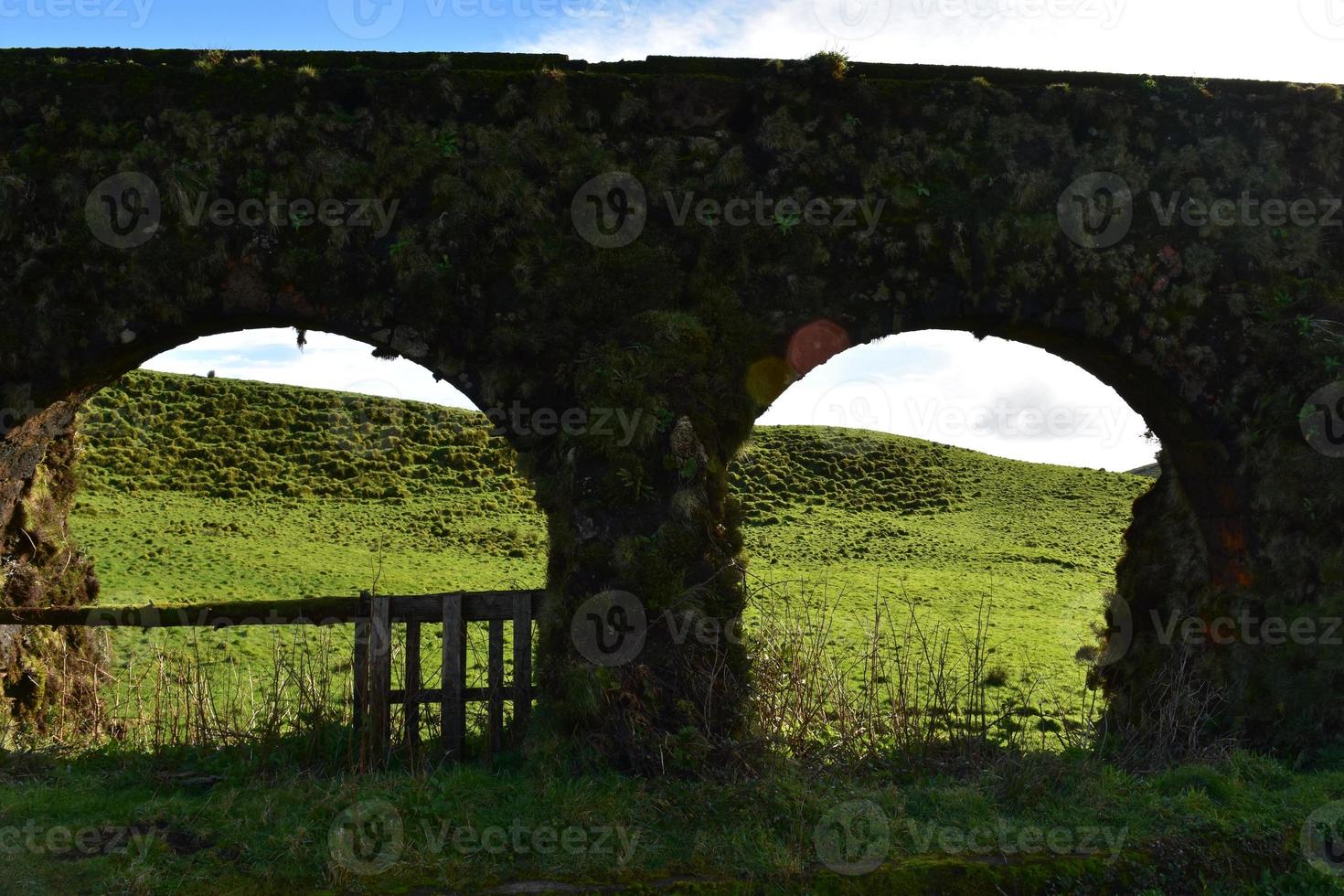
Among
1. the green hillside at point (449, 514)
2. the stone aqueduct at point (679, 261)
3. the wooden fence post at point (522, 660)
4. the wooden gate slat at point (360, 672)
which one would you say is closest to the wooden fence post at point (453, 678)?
the wooden fence post at point (522, 660)

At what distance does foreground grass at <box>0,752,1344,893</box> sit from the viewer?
5508mm

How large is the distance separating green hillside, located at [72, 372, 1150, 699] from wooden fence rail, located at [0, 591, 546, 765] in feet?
30.7

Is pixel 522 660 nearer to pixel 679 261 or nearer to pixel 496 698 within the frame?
pixel 496 698

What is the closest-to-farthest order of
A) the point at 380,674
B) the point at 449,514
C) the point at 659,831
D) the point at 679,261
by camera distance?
the point at 659,831 → the point at 380,674 → the point at 679,261 → the point at 449,514

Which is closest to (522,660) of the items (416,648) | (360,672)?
(416,648)

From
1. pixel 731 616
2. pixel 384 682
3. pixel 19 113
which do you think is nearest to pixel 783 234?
pixel 731 616

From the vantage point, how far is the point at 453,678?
24.7 ft

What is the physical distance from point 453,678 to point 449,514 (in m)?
26.5

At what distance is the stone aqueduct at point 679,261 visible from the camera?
7.86 meters

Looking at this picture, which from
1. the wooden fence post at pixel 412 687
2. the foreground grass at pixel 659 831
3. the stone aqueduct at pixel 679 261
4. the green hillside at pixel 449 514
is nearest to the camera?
the foreground grass at pixel 659 831

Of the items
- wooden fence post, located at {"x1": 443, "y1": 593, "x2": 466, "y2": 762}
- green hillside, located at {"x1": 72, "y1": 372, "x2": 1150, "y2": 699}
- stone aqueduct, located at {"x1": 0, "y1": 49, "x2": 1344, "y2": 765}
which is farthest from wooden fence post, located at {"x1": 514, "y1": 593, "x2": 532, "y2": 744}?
green hillside, located at {"x1": 72, "y1": 372, "x2": 1150, "y2": 699}

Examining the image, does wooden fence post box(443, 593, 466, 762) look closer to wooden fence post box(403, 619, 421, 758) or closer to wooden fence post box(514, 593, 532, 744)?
wooden fence post box(403, 619, 421, 758)

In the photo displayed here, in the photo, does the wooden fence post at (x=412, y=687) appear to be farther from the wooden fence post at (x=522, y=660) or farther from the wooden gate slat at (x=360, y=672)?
the wooden fence post at (x=522, y=660)

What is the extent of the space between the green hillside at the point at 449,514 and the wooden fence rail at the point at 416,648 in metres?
9.34
